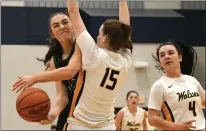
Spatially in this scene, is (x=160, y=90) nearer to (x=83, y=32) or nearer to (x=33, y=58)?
(x=83, y=32)

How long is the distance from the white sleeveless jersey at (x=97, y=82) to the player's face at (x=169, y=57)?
0.55m

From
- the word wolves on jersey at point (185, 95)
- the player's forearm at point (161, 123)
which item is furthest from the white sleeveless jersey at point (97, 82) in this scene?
the word wolves on jersey at point (185, 95)

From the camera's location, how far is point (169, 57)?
2.49 metres

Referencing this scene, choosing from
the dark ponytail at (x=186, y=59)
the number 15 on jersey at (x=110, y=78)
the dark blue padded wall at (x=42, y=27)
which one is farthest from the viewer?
the dark blue padded wall at (x=42, y=27)

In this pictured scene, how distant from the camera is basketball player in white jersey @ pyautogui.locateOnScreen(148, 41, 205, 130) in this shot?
243 cm

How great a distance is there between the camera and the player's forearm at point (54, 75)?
5.89 feet

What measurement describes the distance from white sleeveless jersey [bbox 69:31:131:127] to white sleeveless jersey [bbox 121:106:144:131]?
2848 millimetres

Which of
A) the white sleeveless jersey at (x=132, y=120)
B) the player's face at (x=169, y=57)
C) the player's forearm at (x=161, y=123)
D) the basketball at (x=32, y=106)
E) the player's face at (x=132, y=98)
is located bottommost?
the white sleeveless jersey at (x=132, y=120)

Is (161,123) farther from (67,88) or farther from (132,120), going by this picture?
(132,120)

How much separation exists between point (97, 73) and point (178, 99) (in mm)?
751

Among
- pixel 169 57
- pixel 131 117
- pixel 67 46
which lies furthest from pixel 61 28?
pixel 131 117

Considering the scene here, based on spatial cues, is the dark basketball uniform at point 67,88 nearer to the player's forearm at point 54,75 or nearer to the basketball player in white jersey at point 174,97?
the player's forearm at point 54,75

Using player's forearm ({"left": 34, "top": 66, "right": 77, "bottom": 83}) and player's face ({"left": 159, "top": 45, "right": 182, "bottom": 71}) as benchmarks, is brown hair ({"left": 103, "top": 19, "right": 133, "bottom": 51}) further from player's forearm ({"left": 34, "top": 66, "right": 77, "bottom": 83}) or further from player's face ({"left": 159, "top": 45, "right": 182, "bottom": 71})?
player's face ({"left": 159, "top": 45, "right": 182, "bottom": 71})

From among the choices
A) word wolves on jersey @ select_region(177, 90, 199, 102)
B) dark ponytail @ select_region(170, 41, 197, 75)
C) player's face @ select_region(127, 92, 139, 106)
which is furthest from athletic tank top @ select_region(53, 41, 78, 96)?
player's face @ select_region(127, 92, 139, 106)
